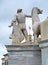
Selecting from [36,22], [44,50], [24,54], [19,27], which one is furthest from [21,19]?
[44,50]

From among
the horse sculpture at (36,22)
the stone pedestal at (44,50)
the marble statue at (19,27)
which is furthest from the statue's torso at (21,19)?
the stone pedestal at (44,50)

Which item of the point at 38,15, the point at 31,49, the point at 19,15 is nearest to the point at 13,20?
the point at 19,15

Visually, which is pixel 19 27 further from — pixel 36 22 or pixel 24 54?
pixel 24 54

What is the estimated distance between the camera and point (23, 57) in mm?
11594

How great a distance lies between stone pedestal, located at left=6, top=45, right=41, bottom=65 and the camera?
11391 mm

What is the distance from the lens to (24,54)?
11617 millimetres

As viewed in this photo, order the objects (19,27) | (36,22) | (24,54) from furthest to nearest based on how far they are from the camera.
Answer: (19,27) < (36,22) < (24,54)

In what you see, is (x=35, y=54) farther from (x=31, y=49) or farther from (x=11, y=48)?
(x=11, y=48)

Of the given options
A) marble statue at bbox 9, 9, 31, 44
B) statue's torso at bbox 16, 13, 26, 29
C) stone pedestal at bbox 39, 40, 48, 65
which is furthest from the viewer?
statue's torso at bbox 16, 13, 26, 29

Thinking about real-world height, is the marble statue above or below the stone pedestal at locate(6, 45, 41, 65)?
above

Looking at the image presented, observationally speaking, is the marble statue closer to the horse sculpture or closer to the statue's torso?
the statue's torso

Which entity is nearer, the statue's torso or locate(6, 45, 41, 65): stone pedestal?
locate(6, 45, 41, 65): stone pedestal

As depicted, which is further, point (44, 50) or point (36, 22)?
point (36, 22)

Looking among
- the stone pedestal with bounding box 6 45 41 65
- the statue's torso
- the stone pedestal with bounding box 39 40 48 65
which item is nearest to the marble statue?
the statue's torso
